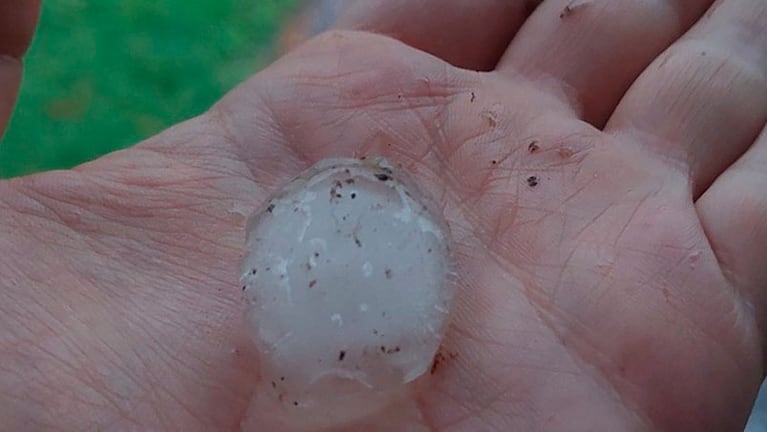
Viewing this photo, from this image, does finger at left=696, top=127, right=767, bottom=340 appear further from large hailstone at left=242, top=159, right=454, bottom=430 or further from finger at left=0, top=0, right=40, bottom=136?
finger at left=0, top=0, right=40, bottom=136

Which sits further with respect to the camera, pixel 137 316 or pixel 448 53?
pixel 448 53

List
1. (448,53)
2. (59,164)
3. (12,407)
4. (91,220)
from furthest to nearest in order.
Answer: (59,164)
(448,53)
(91,220)
(12,407)

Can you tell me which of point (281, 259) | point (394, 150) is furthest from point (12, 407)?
point (394, 150)

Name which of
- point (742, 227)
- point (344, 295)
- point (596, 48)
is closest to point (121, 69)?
point (596, 48)

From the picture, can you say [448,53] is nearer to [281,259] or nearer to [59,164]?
[281,259]

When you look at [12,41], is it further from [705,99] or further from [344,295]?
[705,99]

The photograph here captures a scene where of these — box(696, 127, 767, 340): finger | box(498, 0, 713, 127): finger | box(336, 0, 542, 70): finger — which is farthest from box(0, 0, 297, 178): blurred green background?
box(696, 127, 767, 340): finger

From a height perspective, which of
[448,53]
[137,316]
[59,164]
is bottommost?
[59,164]
